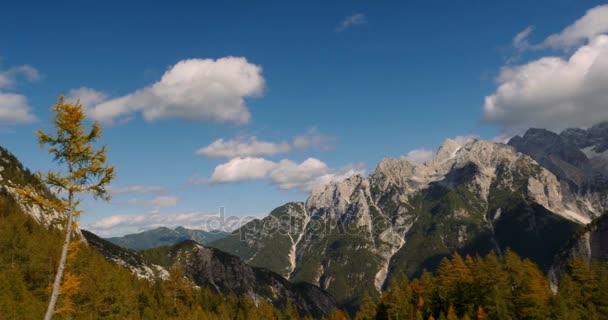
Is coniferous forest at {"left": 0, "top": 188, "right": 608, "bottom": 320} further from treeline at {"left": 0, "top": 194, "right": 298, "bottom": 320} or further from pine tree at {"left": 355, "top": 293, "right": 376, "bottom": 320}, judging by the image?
pine tree at {"left": 355, "top": 293, "right": 376, "bottom": 320}

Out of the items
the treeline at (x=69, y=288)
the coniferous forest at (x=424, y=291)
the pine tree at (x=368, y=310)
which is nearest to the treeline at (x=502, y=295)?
the coniferous forest at (x=424, y=291)

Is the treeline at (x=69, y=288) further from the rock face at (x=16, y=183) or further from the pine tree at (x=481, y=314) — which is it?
the pine tree at (x=481, y=314)

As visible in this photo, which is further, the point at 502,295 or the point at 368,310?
the point at 368,310

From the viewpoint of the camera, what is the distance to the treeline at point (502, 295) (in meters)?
76.7

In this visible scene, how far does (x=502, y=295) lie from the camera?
262ft

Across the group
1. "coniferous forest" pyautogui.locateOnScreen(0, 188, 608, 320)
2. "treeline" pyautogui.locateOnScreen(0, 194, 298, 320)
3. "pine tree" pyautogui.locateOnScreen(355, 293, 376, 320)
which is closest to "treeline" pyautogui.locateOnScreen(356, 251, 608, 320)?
"coniferous forest" pyautogui.locateOnScreen(0, 188, 608, 320)

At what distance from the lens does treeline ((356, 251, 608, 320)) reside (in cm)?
7669

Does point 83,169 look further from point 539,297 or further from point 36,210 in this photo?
point 36,210

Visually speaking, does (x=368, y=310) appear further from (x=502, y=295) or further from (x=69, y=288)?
(x=69, y=288)

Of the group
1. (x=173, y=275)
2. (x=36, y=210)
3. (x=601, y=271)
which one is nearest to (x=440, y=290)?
(x=601, y=271)

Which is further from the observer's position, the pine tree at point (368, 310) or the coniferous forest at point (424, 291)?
the pine tree at point (368, 310)

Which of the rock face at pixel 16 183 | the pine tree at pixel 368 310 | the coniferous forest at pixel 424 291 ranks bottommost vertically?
the pine tree at pixel 368 310

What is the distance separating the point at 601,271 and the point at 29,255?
110 meters

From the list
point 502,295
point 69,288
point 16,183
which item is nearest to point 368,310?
point 502,295
